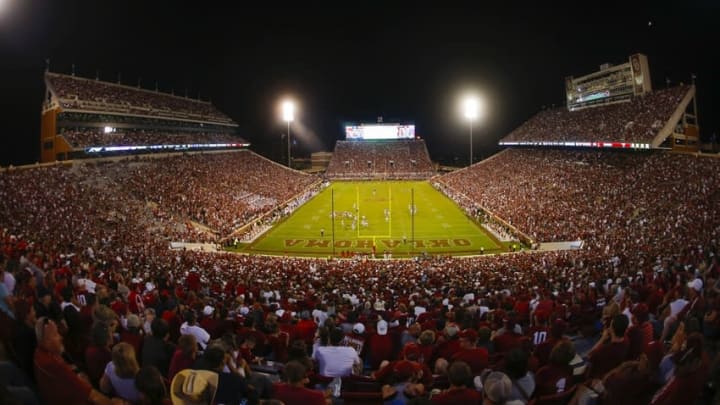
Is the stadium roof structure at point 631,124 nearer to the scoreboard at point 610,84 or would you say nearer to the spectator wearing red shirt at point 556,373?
the scoreboard at point 610,84

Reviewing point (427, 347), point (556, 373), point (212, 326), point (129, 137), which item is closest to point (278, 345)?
point (212, 326)

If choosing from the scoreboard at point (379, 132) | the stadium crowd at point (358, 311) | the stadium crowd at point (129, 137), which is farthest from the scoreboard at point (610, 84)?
the stadium crowd at point (129, 137)

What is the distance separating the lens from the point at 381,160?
359 feet

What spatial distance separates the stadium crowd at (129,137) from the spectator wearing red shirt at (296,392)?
51.7 metres

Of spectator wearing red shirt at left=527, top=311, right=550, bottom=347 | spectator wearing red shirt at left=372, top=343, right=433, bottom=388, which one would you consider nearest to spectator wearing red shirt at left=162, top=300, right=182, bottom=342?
spectator wearing red shirt at left=372, top=343, right=433, bottom=388

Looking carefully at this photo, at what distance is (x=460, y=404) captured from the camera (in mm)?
4145

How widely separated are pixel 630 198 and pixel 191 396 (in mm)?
42607

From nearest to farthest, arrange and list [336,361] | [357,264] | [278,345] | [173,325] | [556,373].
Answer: [556,373]
[336,361]
[278,345]
[173,325]
[357,264]

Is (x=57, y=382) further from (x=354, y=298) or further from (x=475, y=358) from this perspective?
(x=354, y=298)

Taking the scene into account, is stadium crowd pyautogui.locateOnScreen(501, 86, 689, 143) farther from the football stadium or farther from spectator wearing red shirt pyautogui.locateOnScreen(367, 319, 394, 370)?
spectator wearing red shirt pyautogui.locateOnScreen(367, 319, 394, 370)

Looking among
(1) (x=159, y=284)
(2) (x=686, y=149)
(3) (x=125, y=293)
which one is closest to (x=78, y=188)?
(1) (x=159, y=284)

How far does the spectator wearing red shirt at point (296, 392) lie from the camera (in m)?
4.31

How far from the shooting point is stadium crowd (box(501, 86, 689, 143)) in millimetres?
49156

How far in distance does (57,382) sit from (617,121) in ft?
207
